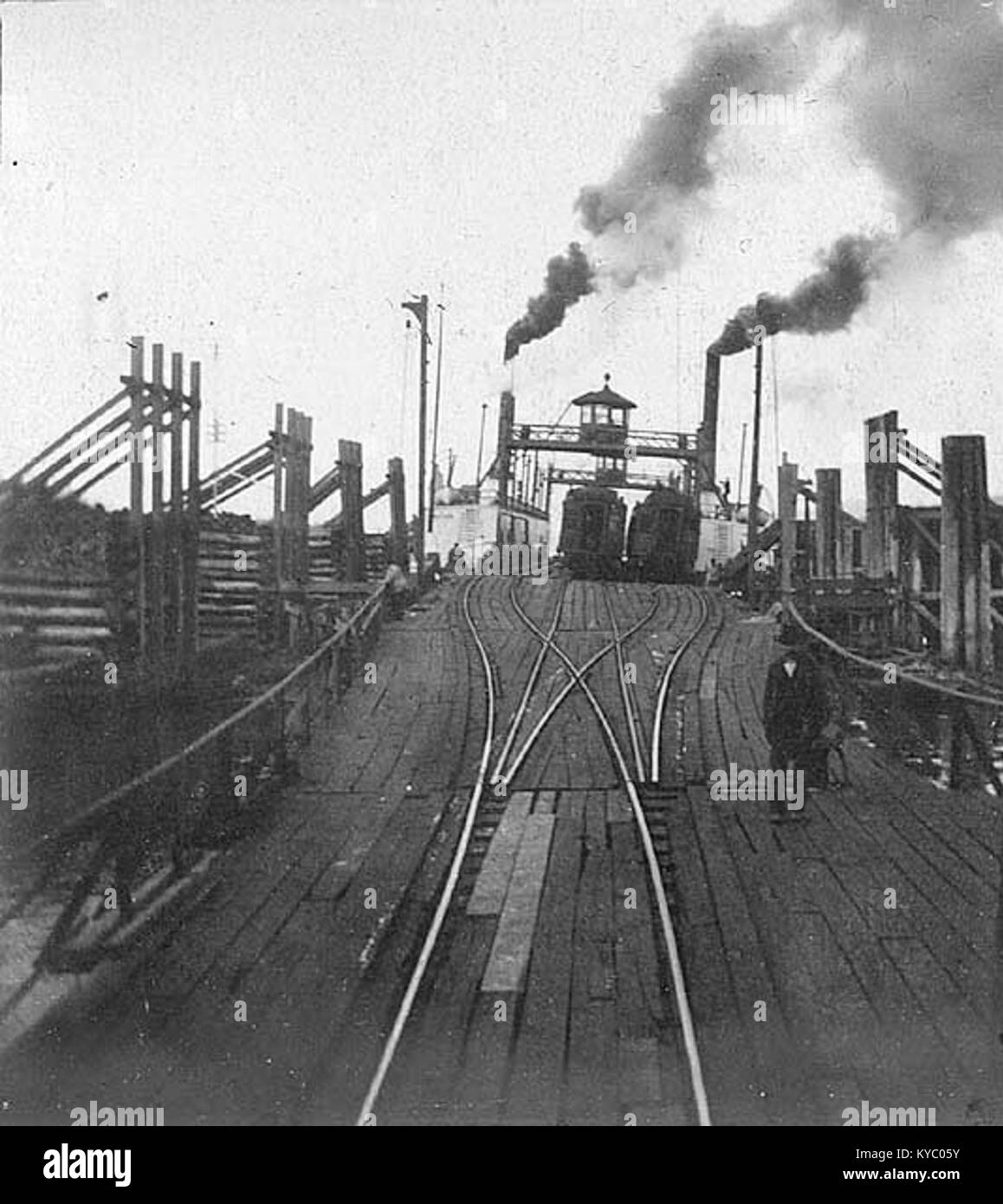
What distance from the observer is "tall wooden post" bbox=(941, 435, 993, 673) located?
9391 mm

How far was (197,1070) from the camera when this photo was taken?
4.87 m

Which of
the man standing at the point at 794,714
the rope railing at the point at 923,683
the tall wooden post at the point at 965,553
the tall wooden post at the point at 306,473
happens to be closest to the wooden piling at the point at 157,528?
the tall wooden post at the point at 306,473

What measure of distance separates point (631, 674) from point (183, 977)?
5312 mm

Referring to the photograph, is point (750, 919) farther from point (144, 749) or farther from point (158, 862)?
point (144, 749)

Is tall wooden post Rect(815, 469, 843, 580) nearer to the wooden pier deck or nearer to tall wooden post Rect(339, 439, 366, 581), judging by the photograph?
tall wooden post Rect(339, 439, 366, 581)

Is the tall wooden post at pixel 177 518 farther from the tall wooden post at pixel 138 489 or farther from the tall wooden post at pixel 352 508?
the tall wooden post at pixel 352 508

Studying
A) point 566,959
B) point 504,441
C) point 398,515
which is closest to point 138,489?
point 504,441

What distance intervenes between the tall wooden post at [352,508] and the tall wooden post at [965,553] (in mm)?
5856

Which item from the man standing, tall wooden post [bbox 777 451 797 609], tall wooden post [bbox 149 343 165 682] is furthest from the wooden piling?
tall wooden post [bbox 777 451 797 609]

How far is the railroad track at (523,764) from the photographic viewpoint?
5.04m

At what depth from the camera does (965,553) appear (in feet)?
32.1

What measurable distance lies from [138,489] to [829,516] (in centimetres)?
913

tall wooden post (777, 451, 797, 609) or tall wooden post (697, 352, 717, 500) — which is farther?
tall wooden post (777, 451, 797, 609)

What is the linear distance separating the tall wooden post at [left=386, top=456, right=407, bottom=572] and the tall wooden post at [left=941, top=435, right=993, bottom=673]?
701 centimetres
